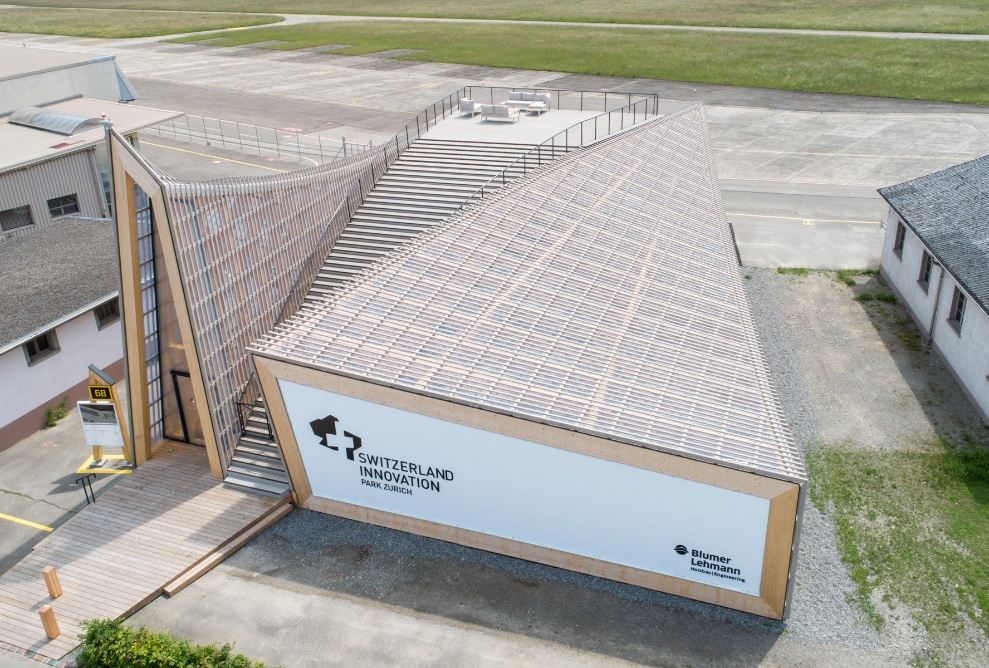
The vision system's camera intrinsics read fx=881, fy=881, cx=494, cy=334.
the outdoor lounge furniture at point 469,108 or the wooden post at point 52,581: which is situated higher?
the outdoor lounge furniture at point 469,108

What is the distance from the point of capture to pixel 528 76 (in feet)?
230

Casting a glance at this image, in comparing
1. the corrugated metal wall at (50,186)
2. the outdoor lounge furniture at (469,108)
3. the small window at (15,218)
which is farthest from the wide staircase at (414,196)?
the small window at (15,218)

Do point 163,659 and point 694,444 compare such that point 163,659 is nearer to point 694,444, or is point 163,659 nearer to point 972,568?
point 694,444

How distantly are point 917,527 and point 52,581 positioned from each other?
20.0m

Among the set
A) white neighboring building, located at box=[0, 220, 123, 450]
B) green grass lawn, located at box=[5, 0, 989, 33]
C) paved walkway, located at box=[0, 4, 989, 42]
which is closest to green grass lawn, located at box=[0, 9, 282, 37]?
paved walkway, located at box=[0, 4, 989, 42]

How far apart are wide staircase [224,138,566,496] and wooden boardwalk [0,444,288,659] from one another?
1110 millimetres

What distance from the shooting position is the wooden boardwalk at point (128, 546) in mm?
19156

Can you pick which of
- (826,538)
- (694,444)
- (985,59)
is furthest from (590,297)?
(985,59)

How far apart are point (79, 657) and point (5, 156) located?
2427cm

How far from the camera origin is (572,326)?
848 inches

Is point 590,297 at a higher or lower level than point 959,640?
higher

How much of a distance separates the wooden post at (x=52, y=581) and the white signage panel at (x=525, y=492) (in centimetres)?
596

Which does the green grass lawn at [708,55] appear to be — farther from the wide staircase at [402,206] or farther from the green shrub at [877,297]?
the wide staircase at [402,206]

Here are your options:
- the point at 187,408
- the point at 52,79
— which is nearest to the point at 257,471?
the point at 187,408
